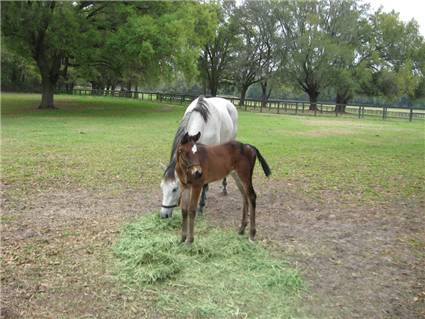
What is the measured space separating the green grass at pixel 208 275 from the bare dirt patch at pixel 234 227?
6.7 inches

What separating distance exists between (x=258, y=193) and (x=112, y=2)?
16.1 metres

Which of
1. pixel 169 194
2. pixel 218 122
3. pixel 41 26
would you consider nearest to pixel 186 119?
pixel 218 122

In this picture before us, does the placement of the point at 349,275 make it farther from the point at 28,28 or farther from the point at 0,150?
the point at 28,28

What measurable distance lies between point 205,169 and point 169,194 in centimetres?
74

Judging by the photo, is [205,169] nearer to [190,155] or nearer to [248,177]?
[190,155]

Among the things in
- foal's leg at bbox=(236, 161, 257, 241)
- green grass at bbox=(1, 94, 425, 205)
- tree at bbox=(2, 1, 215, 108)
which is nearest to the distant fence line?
tree at bbox=(2, 1, 215, 108)

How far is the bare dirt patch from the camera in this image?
129 inches

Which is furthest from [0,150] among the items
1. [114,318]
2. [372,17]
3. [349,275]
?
[372,17]

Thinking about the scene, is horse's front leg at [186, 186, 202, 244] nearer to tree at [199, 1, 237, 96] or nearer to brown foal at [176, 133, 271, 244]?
brown foal at [176, 133, 271, 244]

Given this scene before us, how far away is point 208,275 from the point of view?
12.3ft

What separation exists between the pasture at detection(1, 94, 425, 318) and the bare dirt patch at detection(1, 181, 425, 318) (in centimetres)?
1

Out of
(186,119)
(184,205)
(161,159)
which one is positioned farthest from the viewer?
(161,159)

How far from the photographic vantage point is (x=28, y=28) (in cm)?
1839

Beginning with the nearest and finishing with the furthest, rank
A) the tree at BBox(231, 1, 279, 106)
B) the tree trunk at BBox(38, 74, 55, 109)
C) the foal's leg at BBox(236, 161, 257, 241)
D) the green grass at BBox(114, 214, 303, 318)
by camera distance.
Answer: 1. the green grass at BBox(114, 214, 303, 318)
2. the foal's leg at BBox(236, 161, 257, 241)
3. the tree trunk at BBox(38, 74, 55, 109)
4. the tree at BBox(231, 1, 279, 106)
